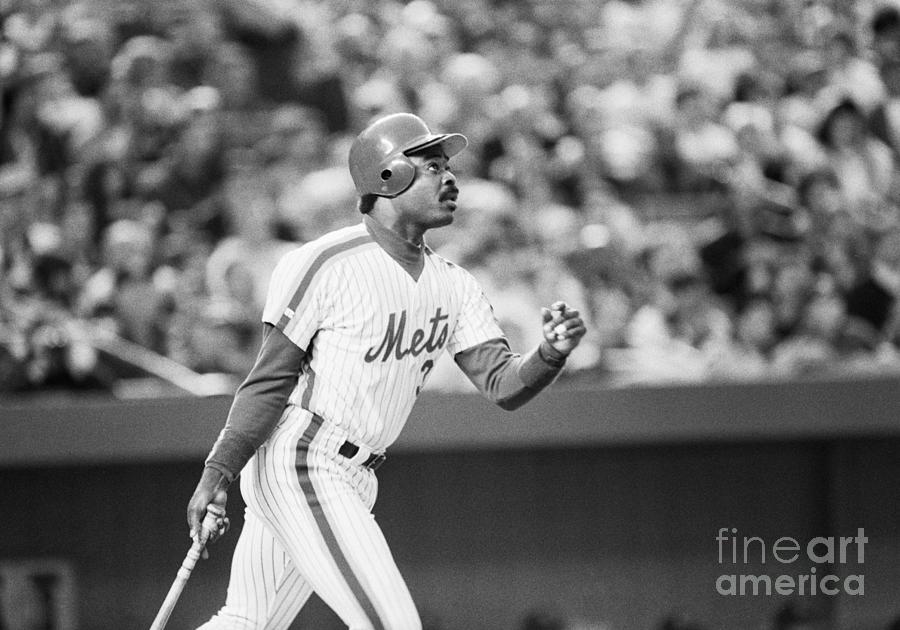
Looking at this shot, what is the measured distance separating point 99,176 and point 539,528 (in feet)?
9.41

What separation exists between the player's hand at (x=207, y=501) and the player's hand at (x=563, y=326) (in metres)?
0.90

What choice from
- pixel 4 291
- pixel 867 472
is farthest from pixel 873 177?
pixel 4 291

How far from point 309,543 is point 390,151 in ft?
3.39

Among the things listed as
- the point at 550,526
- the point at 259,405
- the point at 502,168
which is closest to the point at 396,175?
the point at 259,405

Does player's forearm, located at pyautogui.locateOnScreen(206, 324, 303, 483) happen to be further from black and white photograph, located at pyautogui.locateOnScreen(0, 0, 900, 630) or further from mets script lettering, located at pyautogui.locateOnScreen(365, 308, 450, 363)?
black and white photograph, located at pyautogui.locateOnScreen(0, 0, 900, 630)

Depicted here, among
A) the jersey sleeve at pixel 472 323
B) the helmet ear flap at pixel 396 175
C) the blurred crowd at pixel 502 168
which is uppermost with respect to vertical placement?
the blurred crowd at pixel 502 168

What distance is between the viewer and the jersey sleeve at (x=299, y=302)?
3250 mm

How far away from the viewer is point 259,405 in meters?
3.24

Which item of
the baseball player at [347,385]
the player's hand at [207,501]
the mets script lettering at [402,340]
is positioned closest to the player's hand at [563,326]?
the baseball player at [347,385]

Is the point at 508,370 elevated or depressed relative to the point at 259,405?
elevated

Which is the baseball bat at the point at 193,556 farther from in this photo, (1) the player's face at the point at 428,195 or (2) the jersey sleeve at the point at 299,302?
(1) the player's face at the point at 428,195

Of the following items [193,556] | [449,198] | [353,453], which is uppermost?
[449,198]

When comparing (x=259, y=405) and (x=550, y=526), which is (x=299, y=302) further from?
(x=550, y=526)

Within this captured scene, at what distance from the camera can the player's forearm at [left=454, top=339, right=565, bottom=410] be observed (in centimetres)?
328
